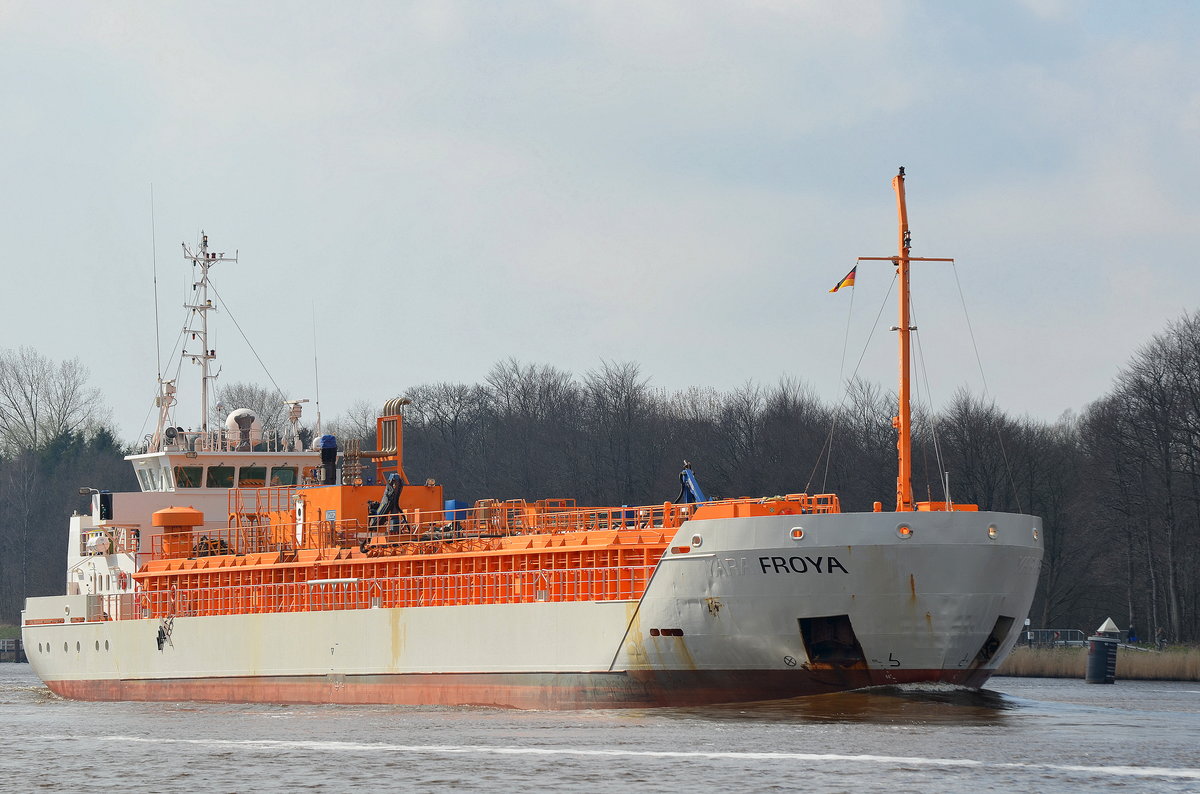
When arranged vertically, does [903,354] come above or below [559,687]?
above

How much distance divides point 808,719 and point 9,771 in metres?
15.2

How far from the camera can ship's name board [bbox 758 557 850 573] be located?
34.6 metres

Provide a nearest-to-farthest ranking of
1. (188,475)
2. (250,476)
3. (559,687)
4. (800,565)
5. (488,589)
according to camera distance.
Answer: (800,565), (559,687), (488,589), (188,475), (250,476)

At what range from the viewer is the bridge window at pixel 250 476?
5312 centimetres

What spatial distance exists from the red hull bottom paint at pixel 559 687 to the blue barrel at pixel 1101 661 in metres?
17.3

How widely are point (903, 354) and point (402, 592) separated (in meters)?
14.8

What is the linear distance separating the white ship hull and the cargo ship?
1.9 inches

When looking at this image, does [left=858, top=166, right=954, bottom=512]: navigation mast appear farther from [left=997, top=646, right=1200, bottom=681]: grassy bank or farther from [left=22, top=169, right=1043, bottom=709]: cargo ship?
[left=997, top=646, right=1200, bottom=681]: grassy bank

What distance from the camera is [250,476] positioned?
175 ft

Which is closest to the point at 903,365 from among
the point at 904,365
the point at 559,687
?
the point at 904,365

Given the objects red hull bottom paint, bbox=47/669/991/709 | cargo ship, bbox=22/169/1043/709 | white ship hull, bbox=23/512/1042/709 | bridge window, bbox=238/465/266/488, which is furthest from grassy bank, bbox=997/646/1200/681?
bridge window, bbox=238/465/266/488

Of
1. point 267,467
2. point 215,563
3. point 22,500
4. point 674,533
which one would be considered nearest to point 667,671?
point 674,533

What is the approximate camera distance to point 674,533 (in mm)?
37844

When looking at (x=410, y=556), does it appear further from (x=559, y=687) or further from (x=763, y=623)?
(x=763, y=623)
